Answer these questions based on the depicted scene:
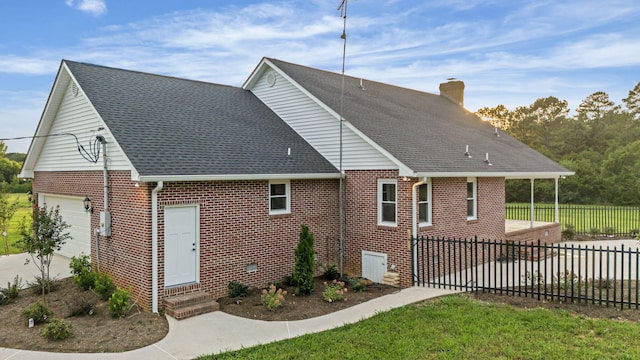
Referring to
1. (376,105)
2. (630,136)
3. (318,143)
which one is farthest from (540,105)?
(318,143)

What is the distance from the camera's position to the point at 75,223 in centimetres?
1323

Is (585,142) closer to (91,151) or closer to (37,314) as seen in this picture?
(91,151)

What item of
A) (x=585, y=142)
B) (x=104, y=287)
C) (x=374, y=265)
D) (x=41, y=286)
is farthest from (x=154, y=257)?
(x=585, y=142)

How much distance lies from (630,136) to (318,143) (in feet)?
162

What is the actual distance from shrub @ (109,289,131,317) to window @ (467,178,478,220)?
35.5ft

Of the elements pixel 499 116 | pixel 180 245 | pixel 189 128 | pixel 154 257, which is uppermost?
pixel 499 116

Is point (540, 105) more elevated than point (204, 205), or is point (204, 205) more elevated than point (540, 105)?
point (540, 105)

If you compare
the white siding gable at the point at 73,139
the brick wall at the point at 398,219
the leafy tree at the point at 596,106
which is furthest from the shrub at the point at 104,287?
the leafy tree at the point at 596,106

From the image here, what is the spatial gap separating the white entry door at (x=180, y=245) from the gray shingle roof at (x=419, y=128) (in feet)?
17.7

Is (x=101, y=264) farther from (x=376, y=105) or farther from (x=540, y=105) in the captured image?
(x=540, y=105)

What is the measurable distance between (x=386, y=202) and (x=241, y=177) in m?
4.29

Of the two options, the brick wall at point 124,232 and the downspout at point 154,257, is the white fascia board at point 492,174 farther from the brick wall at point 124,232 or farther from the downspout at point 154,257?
the brick wall at point 124,232

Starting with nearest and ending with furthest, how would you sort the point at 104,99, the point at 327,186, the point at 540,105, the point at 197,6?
the point at 104,99, the point at 327,186, the point at 197,6, the point at 540,105

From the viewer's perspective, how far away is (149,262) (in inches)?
363
